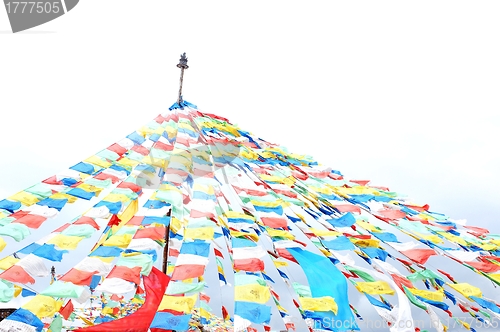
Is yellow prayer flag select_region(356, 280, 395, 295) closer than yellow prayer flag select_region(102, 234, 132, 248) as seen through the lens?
Yes

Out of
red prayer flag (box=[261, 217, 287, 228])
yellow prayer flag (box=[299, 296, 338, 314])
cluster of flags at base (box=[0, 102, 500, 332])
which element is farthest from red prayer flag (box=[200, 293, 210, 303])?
yellow prayer flag (box=[299, 296, 338, 314])

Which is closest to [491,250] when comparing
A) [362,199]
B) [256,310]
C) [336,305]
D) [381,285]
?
[362,199]

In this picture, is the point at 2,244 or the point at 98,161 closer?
the point at 2,244

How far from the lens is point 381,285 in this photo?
4832mm

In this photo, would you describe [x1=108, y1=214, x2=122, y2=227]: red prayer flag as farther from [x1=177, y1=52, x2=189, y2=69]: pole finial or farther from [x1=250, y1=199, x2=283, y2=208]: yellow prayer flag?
[x1=177, y1=52, x2=189, y2=69]: pole finial

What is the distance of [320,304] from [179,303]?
1510mm

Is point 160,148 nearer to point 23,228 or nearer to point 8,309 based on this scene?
point 23,228

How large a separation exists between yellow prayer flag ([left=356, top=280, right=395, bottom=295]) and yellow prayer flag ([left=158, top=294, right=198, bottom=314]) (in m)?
1.86

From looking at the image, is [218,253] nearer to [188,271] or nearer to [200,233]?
[200,233]

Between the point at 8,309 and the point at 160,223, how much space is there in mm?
4298

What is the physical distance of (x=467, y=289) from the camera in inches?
206

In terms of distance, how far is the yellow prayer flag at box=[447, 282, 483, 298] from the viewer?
16.9ft

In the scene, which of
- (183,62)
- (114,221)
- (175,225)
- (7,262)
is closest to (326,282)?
(7,262)

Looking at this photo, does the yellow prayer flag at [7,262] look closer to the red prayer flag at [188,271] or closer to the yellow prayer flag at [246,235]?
the red prayer flag at [188,271]
